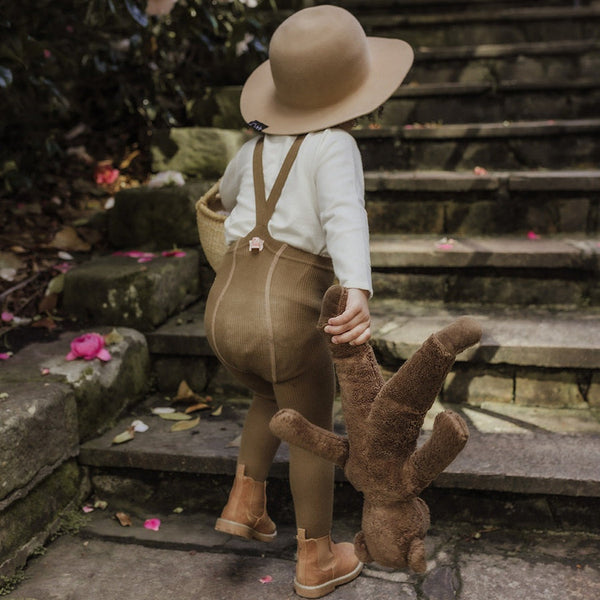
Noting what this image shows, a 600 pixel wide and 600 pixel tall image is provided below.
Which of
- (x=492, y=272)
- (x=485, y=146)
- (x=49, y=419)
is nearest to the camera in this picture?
(x=49, y=419)

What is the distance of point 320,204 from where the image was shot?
1.62m

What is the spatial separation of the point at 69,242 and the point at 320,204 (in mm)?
1825

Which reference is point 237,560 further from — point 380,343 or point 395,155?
point 395,155

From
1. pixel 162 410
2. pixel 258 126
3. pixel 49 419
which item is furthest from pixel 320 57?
pixel 162 410

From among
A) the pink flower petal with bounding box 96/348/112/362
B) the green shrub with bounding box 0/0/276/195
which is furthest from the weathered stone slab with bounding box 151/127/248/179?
the pink flower petal with bounding box 96/348/112/362

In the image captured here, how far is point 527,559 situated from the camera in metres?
1.80

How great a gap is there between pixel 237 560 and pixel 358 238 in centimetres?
98

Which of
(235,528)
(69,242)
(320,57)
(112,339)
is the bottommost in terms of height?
(235,528)

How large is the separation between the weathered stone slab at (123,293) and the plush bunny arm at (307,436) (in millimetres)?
1171

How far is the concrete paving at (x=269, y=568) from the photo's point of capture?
1.71m

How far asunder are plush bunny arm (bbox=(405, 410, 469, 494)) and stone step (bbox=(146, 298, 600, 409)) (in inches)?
32.5

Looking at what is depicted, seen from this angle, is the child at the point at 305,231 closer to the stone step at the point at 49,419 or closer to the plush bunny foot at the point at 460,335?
the plush bunny foot at the point at 460,335

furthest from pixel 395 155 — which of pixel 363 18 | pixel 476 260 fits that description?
pixel 363 18

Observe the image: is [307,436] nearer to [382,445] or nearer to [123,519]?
[382,445]
